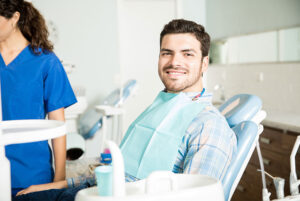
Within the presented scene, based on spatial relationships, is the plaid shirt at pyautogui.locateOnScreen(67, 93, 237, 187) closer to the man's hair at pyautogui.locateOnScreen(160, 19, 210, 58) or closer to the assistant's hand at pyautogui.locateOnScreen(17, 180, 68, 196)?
the assistant's hand at pyautogui.locateOnScreen(17, 180, 68, 196)

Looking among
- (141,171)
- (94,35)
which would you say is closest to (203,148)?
(141,171)

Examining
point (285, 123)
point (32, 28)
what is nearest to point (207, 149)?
point (32, 28)

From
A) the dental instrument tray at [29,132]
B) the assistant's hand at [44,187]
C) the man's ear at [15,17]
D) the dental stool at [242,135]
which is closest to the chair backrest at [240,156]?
the dental stool at [242,135]

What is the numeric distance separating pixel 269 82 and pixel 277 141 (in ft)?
3.11

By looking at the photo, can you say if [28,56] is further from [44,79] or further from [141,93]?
[141,93]

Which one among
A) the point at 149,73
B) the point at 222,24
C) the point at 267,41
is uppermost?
the point at 222,24

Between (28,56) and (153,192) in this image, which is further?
(28,56)

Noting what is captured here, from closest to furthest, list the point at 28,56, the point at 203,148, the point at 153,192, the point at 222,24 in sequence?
1. the point at 153,192
2. the point at 203,148
3. the point at 28,56
4. the point at 222,24

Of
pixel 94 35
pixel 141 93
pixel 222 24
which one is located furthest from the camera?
pixel 141 93

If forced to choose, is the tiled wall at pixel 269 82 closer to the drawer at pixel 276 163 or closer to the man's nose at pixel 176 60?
the drawer at pixel 276 163

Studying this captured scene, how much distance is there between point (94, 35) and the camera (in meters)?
4.02

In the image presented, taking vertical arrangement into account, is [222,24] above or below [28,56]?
above

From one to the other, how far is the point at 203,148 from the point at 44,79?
61cm

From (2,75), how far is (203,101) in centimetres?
74
